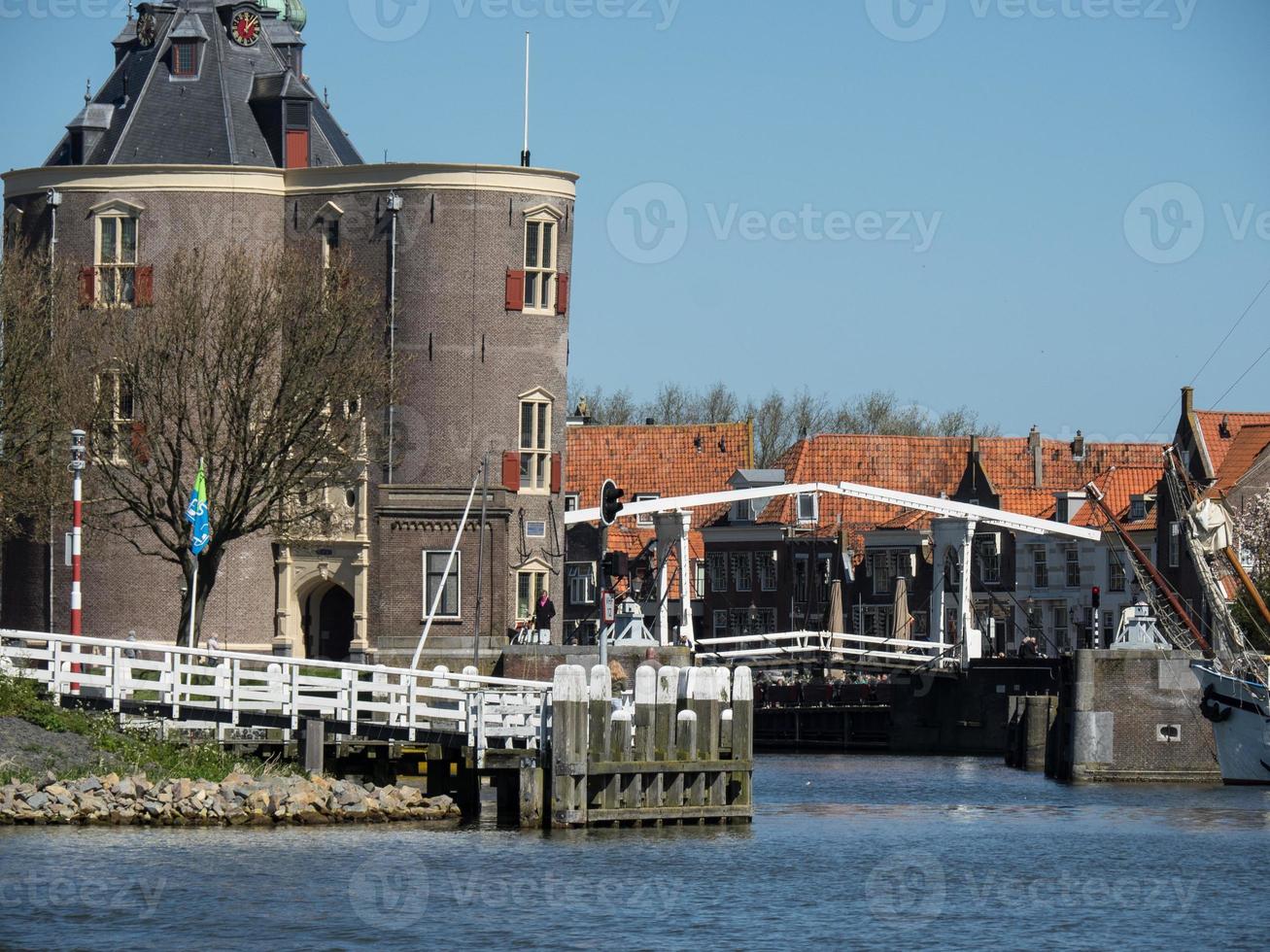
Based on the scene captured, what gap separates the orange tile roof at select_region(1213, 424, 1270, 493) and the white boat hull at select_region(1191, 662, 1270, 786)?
88.2ft

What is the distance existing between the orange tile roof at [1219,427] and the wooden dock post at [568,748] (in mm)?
51685

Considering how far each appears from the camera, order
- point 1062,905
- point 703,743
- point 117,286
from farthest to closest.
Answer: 1. point 117,286
2. point 703,743
3. point 1062,905

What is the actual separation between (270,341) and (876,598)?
155 ft

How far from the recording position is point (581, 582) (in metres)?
106

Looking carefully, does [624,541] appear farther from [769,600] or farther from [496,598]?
[496,598]

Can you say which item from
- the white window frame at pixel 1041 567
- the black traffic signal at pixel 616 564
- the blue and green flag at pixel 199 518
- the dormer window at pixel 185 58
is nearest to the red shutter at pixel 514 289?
the dormer window at pixel 185 58

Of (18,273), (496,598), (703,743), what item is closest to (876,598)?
(496,598)

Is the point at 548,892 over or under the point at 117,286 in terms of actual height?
under

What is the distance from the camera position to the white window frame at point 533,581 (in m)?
70.7

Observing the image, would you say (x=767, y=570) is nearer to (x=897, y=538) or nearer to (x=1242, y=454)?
(x=897, y=538)

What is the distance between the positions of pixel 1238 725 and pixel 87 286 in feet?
107

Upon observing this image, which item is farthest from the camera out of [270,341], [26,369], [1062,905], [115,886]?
[270,341]

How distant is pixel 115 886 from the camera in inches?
1231

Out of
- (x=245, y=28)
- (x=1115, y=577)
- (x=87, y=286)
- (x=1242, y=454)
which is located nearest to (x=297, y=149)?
(x=245, y=28)
